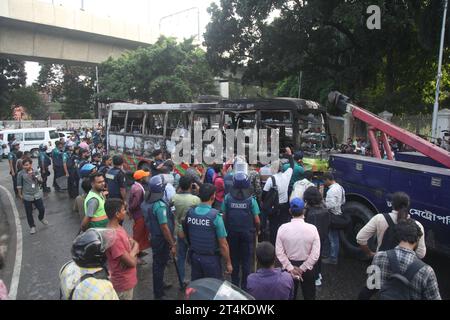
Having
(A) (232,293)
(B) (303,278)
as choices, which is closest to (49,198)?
(B) (303,278)

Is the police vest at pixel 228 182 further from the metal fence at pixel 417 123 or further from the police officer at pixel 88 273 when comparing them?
the metal fence at pixel 417 123

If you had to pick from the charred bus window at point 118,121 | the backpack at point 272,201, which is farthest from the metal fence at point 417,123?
the backpack at point 272,201

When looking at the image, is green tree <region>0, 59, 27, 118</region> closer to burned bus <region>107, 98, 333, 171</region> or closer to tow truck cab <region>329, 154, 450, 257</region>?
burned bus <region>107, 98, 333, 171</region>

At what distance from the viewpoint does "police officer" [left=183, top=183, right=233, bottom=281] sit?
4043 mm

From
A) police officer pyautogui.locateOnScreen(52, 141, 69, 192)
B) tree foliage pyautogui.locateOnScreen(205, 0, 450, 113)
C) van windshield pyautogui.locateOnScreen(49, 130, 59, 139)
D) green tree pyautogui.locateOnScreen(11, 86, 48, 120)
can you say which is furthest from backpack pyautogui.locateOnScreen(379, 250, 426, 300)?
green tree pyautogui.locateOnScreen(11, 86, 48, 120)

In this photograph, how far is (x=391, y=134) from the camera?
266 inches

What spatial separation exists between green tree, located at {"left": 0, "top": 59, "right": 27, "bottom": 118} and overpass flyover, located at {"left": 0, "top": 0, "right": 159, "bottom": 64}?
16.4 m

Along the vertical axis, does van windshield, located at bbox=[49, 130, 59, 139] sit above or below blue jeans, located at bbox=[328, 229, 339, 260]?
above

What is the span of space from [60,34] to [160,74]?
7.49 m

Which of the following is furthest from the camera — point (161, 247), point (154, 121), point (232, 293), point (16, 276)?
point (154, 121)

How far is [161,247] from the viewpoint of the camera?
15.7 ft

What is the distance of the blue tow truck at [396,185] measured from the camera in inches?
195

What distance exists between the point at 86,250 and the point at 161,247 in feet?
7.17
